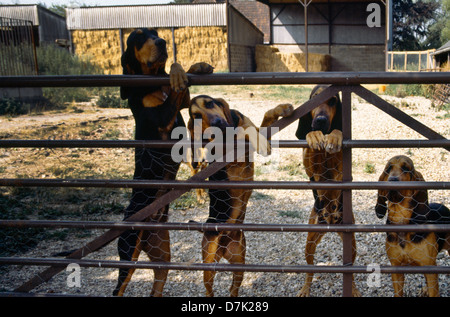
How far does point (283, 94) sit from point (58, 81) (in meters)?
12.5

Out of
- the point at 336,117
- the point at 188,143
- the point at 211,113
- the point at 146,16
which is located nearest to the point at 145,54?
the point at 211,113

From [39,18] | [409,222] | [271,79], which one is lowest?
[409,222]

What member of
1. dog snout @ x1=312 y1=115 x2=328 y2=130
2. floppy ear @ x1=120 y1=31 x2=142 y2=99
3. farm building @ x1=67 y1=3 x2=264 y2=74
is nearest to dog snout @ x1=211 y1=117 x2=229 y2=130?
dog snout @ x1=312 y1=115 x2=328 y2=130

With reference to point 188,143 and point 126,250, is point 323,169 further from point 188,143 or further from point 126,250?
point 126,250

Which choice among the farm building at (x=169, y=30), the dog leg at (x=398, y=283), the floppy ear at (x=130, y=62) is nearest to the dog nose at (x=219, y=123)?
the floppy ear at (x=130, y=62)

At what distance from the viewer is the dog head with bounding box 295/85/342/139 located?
9.90 feet

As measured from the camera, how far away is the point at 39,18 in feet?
80.2

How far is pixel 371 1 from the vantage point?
22.9 meters

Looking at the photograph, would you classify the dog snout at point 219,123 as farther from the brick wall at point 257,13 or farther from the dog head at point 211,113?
the brick wall at point 257,13

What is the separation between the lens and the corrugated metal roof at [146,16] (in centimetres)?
2166

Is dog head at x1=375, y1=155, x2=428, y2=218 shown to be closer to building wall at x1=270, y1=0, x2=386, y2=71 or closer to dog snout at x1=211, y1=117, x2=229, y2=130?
dog snout at x1=211, y1=117, x2=229, y2=130

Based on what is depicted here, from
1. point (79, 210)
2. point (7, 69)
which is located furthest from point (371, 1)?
point (79, 210)

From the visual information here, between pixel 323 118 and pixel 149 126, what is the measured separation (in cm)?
124
